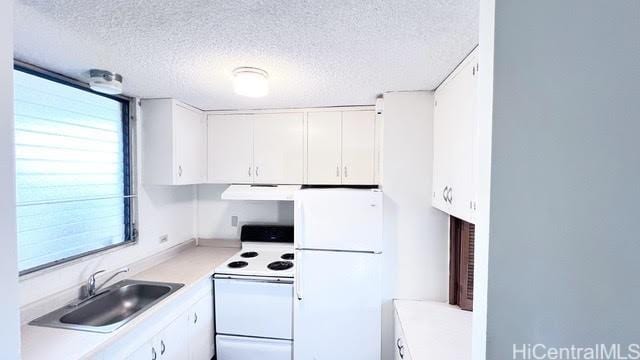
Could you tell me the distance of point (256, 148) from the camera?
8.53ft

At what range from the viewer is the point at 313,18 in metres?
1.05

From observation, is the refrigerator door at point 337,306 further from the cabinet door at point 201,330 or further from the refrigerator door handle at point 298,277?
the cabinet door at point 201,330

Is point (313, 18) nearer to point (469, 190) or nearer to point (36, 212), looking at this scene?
point (469, 190)

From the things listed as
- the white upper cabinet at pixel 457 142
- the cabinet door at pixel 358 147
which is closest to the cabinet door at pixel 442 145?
the white upper cabinet at pixel 457 142

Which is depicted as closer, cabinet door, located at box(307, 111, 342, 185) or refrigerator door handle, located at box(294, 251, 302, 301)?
refrigerator door handle, located at box(294, 251, 302, 301)

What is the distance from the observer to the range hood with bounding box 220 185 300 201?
2.32 m

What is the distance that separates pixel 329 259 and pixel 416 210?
2.48ft

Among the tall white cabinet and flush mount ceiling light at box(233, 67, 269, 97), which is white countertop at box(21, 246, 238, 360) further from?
flush mount ceiling light at box(233, 67, 269, 97)

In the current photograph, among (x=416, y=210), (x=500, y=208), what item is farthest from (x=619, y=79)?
(x=416, y=210)

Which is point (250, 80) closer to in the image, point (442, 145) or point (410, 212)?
point (442, 145)

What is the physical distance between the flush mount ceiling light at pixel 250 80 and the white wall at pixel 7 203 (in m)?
0.97

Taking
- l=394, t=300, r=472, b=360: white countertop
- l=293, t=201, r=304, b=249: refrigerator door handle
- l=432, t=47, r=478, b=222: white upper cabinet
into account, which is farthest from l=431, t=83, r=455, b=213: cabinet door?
l=293, t=201, r=304, b=249: refrigerator door handle

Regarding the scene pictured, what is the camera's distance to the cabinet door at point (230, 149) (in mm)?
2613

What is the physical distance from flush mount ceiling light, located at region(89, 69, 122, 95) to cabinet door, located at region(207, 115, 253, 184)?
3.36 ft
